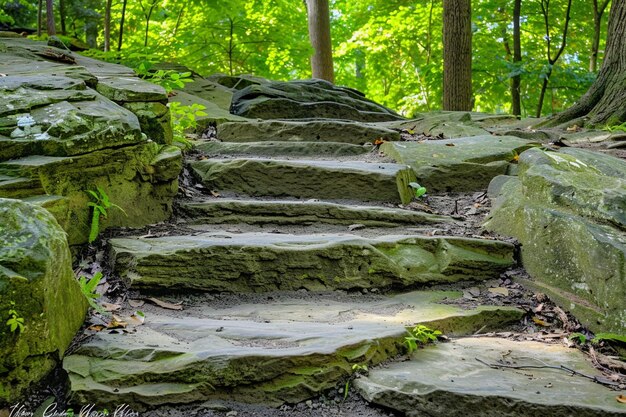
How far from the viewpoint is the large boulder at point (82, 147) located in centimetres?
356

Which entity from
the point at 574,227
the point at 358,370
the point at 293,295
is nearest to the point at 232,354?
the point at 358,370

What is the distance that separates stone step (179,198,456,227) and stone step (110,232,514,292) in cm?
41

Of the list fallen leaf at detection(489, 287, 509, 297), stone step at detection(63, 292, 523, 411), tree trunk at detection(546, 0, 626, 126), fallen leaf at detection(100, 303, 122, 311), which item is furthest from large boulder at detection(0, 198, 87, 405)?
tree trunk at detection(546, 0, 626, 126)

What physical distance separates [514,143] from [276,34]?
21.3 ft

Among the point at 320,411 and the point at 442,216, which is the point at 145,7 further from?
the point at 320,411

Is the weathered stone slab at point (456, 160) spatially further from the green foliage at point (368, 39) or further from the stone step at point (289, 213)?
the green foliage at point (368, 39)

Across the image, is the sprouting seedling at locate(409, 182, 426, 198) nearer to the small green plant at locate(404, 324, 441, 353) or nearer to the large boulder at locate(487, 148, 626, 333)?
the large boulder at locate(487, 148, 626, 333)

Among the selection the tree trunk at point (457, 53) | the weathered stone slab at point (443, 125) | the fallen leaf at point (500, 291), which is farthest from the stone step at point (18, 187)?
the tree trunk at point (457, 53)

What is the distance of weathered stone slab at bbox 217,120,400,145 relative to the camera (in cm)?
666

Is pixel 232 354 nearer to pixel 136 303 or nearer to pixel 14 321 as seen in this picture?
pixel 14 321

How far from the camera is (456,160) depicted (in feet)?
18.7

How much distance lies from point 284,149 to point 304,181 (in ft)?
4.00

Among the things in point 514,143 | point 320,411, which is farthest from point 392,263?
point 514,143

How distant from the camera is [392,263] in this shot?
3824 millimetres
